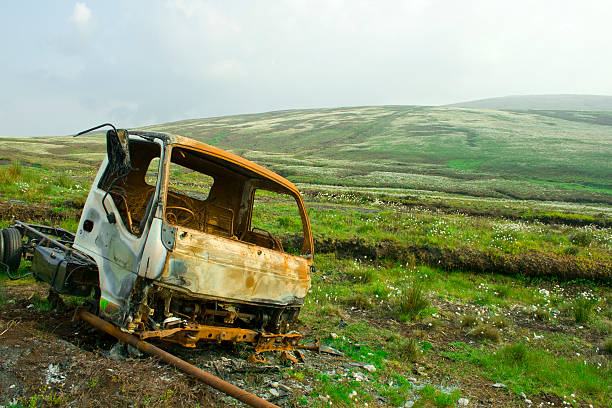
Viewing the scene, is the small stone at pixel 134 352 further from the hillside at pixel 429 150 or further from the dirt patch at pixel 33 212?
the hillside at pixel 429 150

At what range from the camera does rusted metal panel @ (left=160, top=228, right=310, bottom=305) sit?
4.08 metres

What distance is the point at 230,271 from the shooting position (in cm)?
452

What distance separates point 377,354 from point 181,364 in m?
3.66

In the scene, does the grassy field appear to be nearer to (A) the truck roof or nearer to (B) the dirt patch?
(B) the dirt patch

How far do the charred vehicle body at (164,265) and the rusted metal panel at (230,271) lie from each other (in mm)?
11

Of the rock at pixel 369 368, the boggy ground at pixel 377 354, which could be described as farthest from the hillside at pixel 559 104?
the rock at pixel 369 368

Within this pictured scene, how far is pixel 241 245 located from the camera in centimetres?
473

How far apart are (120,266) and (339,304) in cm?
549

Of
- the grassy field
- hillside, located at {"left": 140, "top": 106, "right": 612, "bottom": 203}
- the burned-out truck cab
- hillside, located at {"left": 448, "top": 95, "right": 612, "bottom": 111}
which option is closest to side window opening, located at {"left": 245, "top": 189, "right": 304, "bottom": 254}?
the grassy field

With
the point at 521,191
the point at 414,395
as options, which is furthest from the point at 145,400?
the point at 521,191

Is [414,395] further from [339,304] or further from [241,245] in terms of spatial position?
[339,304]

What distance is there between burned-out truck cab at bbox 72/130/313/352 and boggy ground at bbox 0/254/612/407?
42 cm

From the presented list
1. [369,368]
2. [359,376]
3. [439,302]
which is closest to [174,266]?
[359,376]

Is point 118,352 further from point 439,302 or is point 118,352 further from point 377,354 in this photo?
point 439,302
